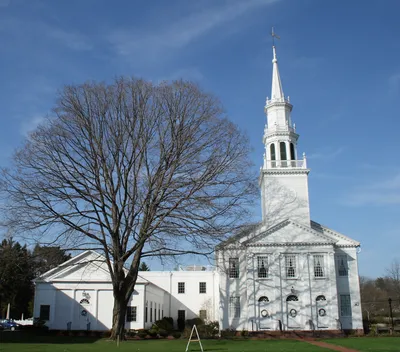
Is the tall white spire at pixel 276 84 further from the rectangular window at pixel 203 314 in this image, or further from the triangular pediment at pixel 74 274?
the rectangular window at pixel 203 314

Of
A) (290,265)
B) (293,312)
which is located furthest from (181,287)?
(293,312)

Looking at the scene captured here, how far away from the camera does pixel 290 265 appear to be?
1622 inches

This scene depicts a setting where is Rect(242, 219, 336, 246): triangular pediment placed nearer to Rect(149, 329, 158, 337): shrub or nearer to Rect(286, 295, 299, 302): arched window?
Rect(286, 295, 299, 302): arched window

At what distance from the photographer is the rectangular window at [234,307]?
133 ft

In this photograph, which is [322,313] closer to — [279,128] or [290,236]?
[290,236]

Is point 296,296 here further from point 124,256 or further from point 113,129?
point 113,129

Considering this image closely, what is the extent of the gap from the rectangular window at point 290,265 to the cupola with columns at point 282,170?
3.58 m

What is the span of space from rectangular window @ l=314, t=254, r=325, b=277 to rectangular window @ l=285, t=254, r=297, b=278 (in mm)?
1932

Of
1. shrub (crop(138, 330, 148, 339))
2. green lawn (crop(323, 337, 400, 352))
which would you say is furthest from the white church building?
green lawn (crop(323, 337, 400, 352))

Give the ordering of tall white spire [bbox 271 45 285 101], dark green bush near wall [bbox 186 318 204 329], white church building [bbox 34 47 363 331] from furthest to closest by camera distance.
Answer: dark green bush near wall [bbox 186 318 204 329], tall white spire [bbox 271 45 285 101], white church building [bbox 34 47 363 331]

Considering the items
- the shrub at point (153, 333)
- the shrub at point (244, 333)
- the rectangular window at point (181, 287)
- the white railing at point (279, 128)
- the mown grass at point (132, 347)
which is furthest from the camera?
the rectangular window at point (181, 287)

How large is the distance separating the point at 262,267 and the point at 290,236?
390cm

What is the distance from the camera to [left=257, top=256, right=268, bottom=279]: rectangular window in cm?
4097

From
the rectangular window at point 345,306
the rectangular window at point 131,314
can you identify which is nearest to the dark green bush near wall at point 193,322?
the rectangular window at point 131,314
